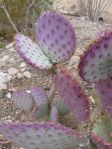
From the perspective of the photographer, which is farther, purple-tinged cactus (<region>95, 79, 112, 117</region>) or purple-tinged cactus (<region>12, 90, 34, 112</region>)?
purple-tinged cactus (<region>12, 90, 34, 112</region>)

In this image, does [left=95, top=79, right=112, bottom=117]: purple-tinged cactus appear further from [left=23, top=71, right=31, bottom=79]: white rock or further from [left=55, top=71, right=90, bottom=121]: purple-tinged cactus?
[left=23, top=71, right=31, bottom=79]: white rock

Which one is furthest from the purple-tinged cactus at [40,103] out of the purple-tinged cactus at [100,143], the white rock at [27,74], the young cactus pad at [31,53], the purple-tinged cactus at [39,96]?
the white rock at [27,74]

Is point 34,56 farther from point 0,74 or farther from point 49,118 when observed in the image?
point 0,74

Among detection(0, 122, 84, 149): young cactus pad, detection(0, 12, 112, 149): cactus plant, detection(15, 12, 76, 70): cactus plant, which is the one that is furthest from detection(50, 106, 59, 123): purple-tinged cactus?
detection(0, 122, 84, 149): young cactus pad

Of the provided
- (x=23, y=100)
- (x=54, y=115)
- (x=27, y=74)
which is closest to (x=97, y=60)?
(x=54, y=115)

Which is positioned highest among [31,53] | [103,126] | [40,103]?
[31,53]

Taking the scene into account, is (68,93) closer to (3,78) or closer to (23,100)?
(23,100)

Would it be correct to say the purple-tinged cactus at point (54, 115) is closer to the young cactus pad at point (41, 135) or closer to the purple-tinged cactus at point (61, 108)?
the purple-tinged cactus at point (61, 108)
